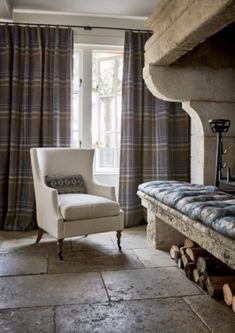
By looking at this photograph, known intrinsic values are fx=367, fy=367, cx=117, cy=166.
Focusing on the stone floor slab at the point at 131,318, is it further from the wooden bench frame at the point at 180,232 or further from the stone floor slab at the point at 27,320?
the wooden bench frame at the point at 180,232

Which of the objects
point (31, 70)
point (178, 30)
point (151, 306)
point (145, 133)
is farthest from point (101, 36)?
point (151, 306)

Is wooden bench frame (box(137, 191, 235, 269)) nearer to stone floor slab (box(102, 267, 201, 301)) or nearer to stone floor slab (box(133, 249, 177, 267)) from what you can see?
stone floor slab (box(133, 249, 177, 267))

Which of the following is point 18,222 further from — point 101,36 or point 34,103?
point 101,36

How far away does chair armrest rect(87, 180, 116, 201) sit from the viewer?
364cm

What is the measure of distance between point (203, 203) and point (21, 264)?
160 cm

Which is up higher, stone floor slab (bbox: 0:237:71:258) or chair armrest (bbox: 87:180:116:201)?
chair armrest (bbox: 87:180:116:201)

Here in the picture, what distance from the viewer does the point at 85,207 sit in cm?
321

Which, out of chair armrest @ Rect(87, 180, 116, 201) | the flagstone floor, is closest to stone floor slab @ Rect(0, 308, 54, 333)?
the flagstone floor

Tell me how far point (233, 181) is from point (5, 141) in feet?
8.35

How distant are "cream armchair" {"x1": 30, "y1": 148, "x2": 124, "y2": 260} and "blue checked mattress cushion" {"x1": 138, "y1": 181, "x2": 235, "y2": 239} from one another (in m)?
0.44

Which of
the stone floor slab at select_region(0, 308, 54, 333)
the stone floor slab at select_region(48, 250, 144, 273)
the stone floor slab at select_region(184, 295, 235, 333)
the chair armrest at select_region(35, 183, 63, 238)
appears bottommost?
the stone floor slab at select_region(184, 295, 235, 333)

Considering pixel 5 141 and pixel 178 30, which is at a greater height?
pixel 178 30

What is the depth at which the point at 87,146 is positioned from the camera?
4.50 metres

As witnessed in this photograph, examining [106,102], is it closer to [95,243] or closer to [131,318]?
[95,243]
